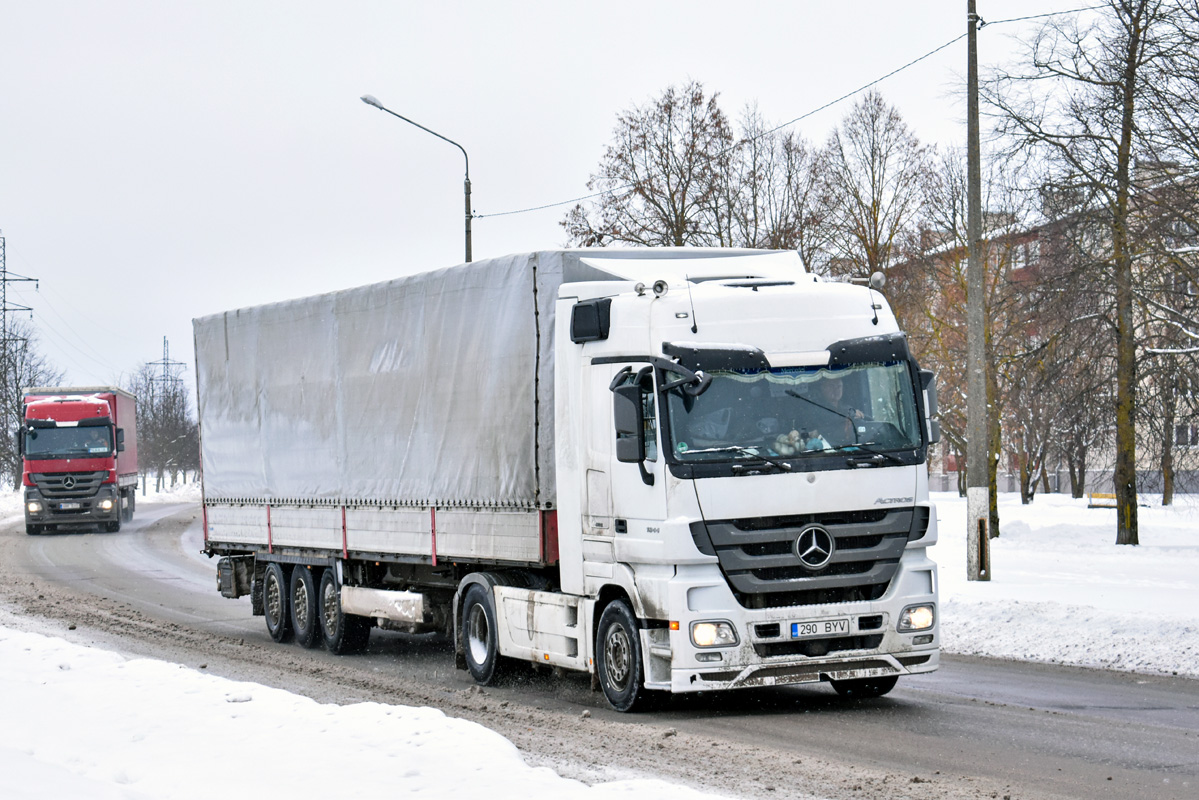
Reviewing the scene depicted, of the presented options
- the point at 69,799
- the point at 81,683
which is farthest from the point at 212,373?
the point at 69,799

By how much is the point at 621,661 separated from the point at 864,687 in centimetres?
195

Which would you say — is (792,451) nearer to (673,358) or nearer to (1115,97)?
(673,358)

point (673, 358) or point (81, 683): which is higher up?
point (673, 358)

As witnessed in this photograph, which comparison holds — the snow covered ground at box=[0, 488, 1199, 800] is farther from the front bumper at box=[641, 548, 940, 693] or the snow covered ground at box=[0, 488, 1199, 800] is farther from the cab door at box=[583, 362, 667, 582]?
the cab door at box=[583, 362, 667, 582]

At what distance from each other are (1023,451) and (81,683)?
169 feet

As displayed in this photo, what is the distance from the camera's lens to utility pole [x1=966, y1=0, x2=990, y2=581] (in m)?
18.7

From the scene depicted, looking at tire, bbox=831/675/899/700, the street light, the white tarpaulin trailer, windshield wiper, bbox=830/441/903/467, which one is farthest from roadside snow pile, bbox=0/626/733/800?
the street light

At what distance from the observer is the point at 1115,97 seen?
2248 cm

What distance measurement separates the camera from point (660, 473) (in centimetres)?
967

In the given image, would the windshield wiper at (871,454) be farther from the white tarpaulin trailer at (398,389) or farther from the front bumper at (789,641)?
the white tarpaulin trailer at (398,389)

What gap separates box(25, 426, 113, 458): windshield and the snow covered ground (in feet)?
85.7

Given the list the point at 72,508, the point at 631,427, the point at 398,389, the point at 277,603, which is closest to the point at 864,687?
the point at 631,427

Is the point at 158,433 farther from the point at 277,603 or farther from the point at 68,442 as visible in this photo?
the point at 277,603

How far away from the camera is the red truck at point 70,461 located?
4122 centimetres
